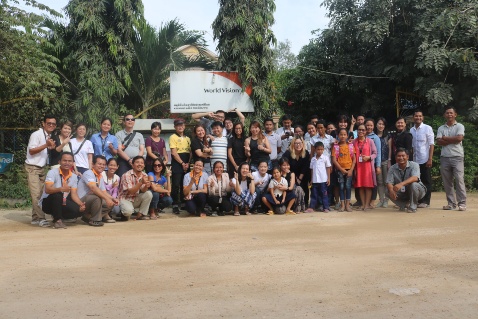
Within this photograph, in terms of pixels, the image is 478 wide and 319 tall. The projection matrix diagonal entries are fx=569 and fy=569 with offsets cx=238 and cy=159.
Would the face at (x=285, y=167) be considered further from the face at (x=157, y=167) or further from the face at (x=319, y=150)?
the face at (x=157, y=167)

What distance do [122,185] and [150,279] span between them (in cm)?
396

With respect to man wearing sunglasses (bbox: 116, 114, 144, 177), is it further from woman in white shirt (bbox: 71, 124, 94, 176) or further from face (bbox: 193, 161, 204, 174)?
face (bbox: 193, 161, 204, 174)

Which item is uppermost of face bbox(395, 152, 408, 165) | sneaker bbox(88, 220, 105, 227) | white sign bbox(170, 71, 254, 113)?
white sign bbox(170, 71, 254, 113)

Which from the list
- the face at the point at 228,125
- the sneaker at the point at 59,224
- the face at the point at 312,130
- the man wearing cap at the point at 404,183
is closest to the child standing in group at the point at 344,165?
the face at the point at 312,130

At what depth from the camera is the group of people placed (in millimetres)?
8883

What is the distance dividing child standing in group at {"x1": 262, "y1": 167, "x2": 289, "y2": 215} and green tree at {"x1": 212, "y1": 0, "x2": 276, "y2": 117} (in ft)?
13.1

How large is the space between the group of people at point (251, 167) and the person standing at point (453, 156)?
16mm

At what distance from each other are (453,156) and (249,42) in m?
5.57

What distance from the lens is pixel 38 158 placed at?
28.5ft

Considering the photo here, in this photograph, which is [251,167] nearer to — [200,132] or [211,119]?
[200,132]

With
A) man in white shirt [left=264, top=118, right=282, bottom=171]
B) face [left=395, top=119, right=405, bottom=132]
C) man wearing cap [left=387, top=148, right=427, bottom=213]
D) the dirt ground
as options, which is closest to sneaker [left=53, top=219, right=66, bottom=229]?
the dirt ground

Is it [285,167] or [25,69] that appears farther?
[25,69]

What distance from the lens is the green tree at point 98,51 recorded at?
1325 cm

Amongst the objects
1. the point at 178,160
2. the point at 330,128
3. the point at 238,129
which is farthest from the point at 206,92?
the point at 178,160
